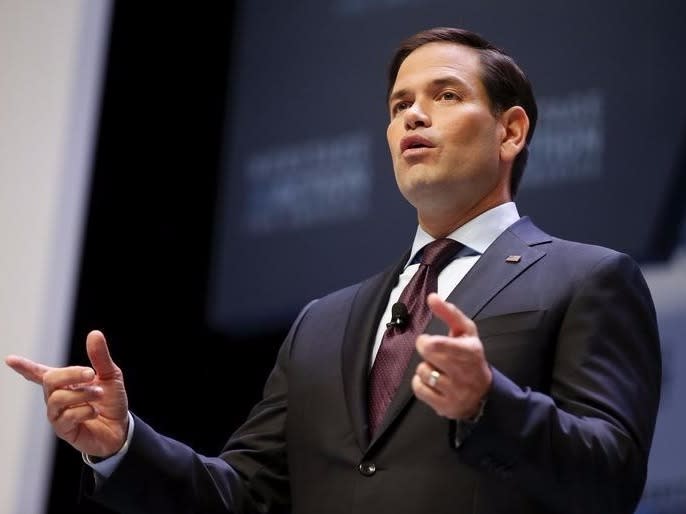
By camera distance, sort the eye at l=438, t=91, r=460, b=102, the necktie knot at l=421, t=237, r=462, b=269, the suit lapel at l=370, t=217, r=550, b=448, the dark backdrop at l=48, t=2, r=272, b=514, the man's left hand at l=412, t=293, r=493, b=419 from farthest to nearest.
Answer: the dark backdrop at l=48, t=2, r=272, b=514
the eye at l=438, t=91, r=460, b=102
the necktie knot at l=421, t=237, r=462, b=269
the suit lapel at l=370, t=217, r=550, b=448
the man's left hand at l=412, t=293, r=493, b=419

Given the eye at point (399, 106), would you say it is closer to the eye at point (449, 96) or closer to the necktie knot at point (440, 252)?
the eye at point (449, 96)

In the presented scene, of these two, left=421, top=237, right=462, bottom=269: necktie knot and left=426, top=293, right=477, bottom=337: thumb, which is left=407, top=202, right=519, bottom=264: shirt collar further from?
left=426, top=293, right=477, bottom=337: thumb

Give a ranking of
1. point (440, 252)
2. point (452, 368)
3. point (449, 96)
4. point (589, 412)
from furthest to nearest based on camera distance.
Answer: point (449, 96), point (440, 252), point (589, 412), point (452, 368)

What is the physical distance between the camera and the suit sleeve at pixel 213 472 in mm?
1765

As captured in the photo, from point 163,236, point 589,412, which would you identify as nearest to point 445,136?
point 589,412

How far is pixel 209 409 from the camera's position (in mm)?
3428

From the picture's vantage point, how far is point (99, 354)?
5.45ft

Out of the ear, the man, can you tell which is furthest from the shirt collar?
the ear

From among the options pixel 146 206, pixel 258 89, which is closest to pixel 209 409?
pixel 146 206

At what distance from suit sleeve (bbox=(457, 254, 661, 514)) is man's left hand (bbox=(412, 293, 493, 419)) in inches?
1.3

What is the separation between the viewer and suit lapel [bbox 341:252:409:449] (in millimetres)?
1799

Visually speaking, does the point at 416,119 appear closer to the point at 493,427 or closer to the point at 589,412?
the point at 589,412

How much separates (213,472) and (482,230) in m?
0.68

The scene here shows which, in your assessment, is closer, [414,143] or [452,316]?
[452,316]
